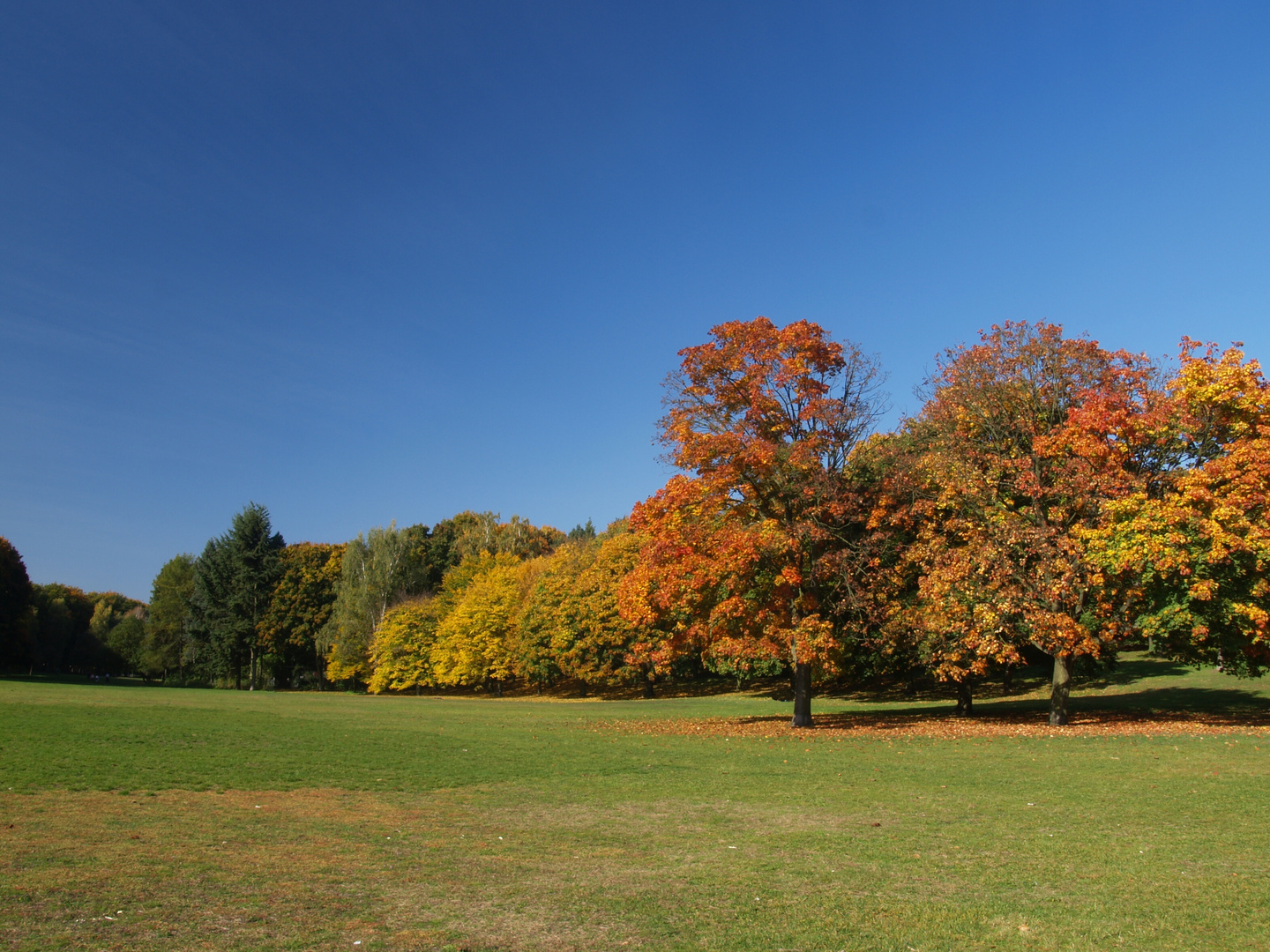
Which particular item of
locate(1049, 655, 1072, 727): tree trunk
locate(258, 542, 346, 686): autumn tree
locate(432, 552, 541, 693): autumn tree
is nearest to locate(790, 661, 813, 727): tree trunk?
locate(1049, 655, 1072, 727): tree trunk

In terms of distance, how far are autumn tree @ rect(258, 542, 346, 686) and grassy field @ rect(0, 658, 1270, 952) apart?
61624 mm

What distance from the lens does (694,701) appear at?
162ft

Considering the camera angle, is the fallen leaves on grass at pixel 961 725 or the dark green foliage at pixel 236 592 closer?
the fallen leaves on grass at pixel 961 725

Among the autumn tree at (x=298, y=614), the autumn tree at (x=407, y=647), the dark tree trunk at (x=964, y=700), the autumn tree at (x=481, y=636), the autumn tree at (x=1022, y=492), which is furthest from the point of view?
the autumn tree at (x=298, y=614)

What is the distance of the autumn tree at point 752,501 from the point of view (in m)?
25.8

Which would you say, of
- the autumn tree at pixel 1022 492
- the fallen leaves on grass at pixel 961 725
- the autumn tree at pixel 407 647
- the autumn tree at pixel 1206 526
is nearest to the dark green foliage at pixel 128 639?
the autumn tree at pixel 407 647

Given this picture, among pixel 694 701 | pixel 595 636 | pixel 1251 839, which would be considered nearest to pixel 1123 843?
pixel 1251 839

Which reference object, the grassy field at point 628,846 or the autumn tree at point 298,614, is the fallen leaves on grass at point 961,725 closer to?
the grassy field at point 628,846

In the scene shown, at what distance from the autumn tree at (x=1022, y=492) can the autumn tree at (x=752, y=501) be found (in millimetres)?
3079

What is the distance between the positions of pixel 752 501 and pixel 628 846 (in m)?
18.2

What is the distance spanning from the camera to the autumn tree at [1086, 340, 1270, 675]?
21312 mm

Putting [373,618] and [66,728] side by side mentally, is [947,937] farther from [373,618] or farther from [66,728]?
[373,618]

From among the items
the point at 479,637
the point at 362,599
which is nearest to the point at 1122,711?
the point at 479,637

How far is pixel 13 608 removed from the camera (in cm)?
7906
